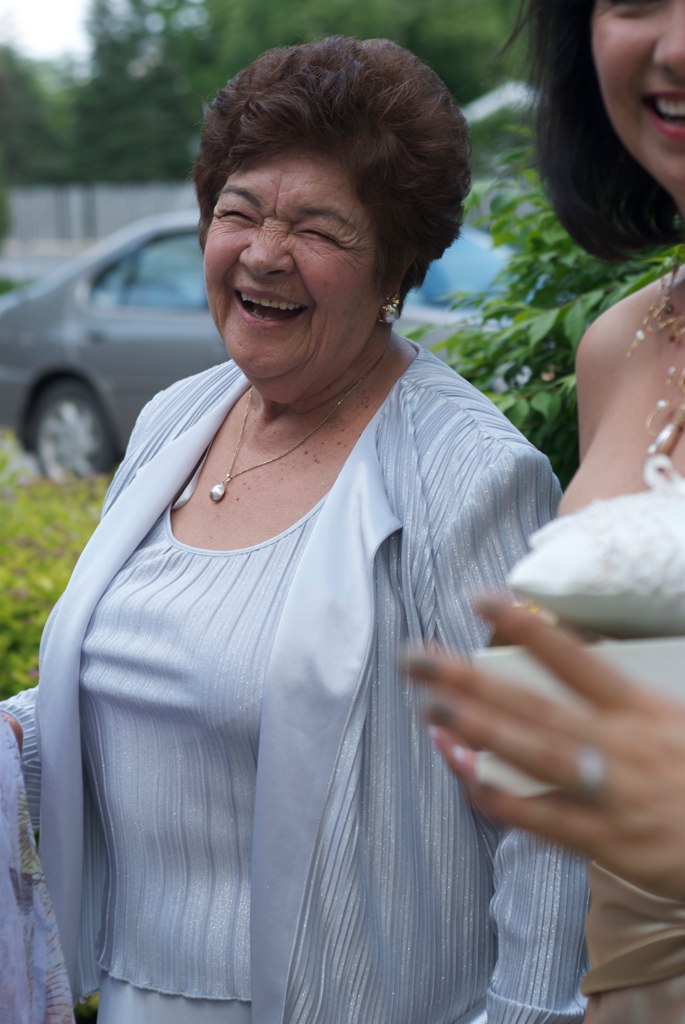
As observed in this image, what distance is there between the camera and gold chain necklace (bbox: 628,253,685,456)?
1.57 m

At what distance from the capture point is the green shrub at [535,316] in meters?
2.87

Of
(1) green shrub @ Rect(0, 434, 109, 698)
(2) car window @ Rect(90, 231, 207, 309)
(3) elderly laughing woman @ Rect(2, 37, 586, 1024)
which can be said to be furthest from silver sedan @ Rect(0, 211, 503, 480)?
(3) elderly laughing woman @ Rect(2, 37, 586, 1024)

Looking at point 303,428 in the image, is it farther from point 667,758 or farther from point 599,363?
point 667,758

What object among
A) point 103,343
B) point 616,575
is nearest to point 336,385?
point 616,575

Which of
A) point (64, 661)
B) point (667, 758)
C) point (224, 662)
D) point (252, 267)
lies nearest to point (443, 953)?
point (224, 662)

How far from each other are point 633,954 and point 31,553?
3.12 meters

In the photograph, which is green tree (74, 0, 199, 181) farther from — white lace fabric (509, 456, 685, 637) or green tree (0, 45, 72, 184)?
white lace fabric (509, 456, 685, 637)

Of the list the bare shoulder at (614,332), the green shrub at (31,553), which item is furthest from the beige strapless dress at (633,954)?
the green shrub at (31,553)

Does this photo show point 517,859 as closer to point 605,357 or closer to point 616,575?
point 605,357

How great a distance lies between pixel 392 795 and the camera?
2.14 m

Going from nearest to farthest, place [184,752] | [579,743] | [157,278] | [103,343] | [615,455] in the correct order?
1. [579,743]
2. [615,455]
3. [184,752]
4. [157,278]
5. [103,343]

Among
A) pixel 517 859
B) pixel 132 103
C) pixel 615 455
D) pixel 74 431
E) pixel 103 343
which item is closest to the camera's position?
pixel 615 455

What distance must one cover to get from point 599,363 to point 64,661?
1037 millimetres

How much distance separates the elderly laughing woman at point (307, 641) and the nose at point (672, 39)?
822 mm
